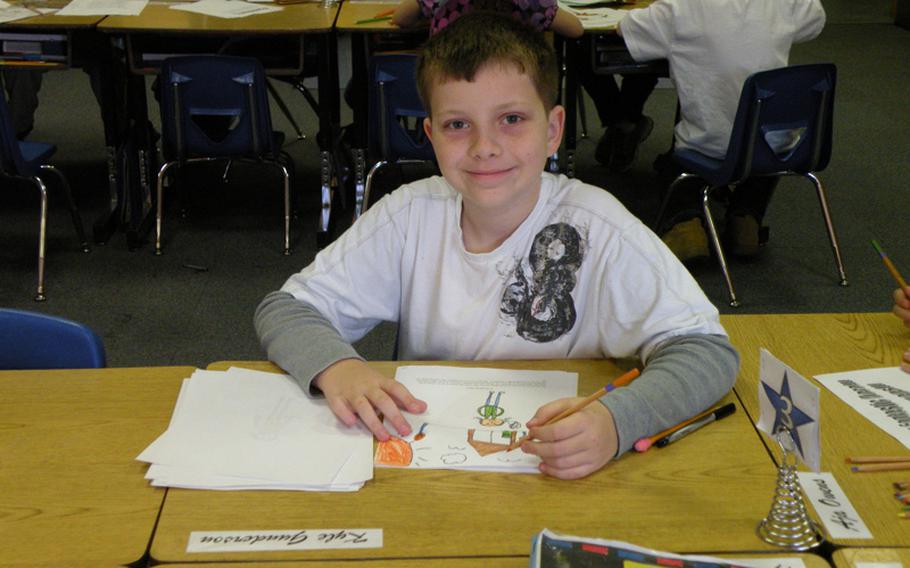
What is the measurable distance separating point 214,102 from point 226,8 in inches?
22.0

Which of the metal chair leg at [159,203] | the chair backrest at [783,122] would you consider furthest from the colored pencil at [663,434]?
the metal chair leg at [159,203]

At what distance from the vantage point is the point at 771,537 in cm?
107

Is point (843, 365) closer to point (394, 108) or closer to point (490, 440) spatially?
point (490, 440)

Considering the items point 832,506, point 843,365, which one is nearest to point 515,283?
point 843,365

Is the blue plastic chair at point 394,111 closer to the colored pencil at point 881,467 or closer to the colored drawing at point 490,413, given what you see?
the colored drawing at point 490,413

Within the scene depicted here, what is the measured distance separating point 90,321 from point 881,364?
249cm

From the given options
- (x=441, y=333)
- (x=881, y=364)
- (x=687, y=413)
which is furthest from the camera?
(x=441, y=333)

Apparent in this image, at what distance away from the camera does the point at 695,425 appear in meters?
1.30

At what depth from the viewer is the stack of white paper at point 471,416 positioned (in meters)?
1.22

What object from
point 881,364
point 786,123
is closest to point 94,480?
point 881,364

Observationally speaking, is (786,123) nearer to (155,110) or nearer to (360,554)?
(360,554)

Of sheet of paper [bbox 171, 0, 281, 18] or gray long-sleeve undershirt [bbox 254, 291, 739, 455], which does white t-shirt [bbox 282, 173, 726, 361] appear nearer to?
gray long-sleeve undershirt [bbox 254, 291, 739, 455]

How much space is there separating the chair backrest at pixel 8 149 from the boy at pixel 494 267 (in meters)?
2.14

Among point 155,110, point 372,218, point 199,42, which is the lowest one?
point 155,110
